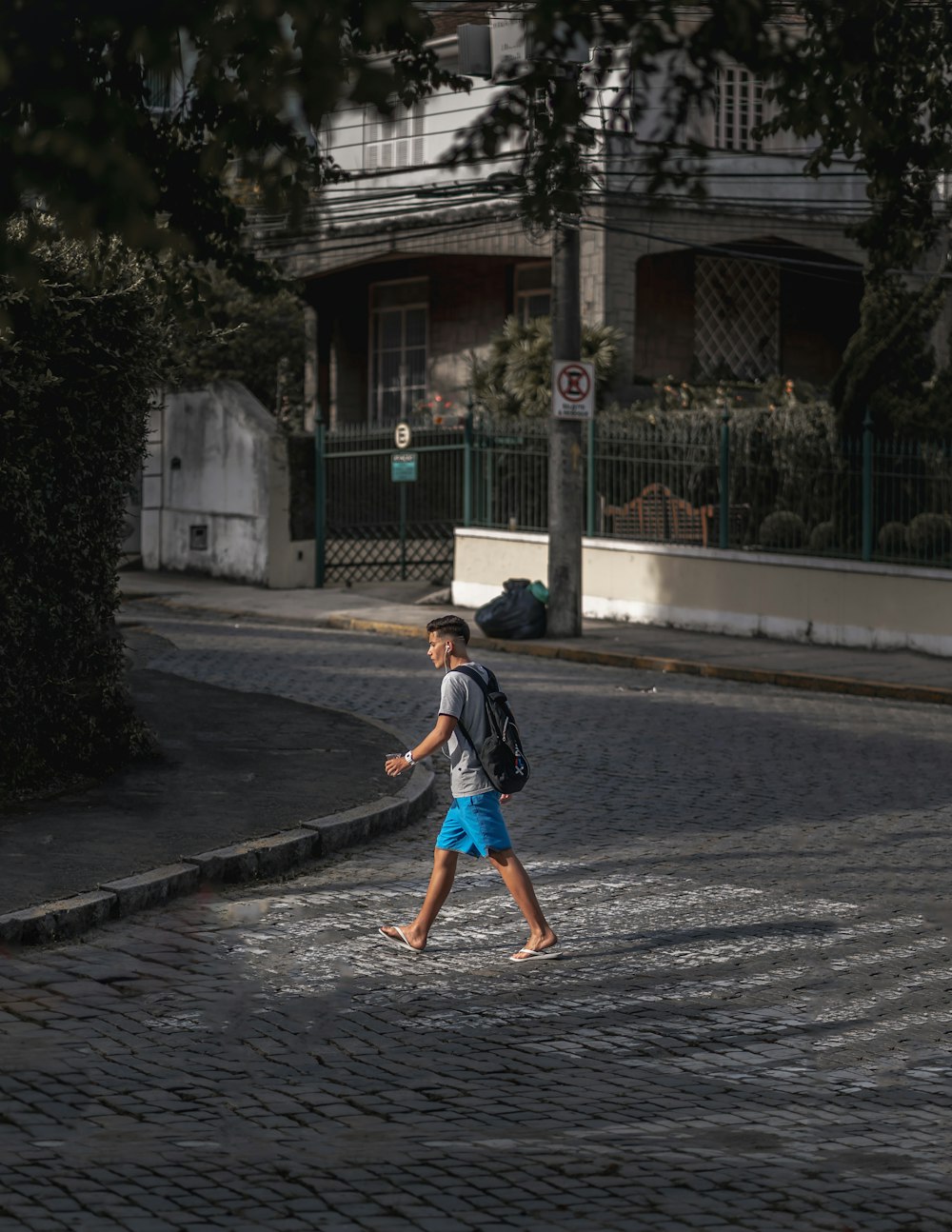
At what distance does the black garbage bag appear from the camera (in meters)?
20.6

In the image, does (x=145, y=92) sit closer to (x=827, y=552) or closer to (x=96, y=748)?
(x=96, y=748)

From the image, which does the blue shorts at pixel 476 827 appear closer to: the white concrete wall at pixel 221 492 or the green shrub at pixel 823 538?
the green shrub at pixel 823 538

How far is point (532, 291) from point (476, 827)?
23797 millimetres

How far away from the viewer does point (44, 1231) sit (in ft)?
15.8

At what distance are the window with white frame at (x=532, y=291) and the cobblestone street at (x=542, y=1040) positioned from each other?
1997cm

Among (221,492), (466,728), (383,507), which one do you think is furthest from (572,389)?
(466,728)

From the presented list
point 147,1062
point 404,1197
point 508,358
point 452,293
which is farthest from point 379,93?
point 452,293

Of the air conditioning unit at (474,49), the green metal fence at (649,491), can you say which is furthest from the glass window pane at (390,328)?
the air conditioning unit at (474,49)

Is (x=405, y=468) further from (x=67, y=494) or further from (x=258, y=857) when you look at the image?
(x=258, y=857)

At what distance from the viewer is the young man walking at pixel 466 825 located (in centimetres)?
798

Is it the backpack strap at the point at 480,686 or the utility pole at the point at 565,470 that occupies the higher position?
the utility pole at the point at 565,470

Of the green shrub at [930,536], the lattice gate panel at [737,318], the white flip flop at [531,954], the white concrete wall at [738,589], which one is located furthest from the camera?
→ the lattice gate panel at [737,318]

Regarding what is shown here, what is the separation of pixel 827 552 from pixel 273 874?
11958 mm

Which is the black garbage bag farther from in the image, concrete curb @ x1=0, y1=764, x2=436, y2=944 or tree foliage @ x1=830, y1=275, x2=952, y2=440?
concrete curb @ x1=0, y1=764, x2=436, y2=944
